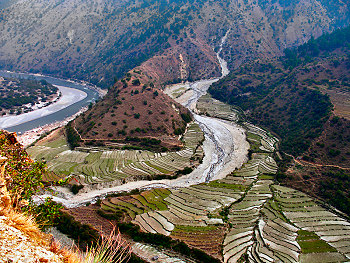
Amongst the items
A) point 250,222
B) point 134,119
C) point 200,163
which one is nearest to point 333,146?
point 200,163

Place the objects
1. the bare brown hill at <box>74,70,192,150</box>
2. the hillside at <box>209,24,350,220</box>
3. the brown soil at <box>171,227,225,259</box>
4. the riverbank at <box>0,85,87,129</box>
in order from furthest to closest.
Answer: the riverbank at <box>0,85,87,129</box>, the bare brown hill at <box>74,70,192,150</box>, the hillside at <box>209,24,350,220</box>, the brown soil at <box>171,227,225,259</box>

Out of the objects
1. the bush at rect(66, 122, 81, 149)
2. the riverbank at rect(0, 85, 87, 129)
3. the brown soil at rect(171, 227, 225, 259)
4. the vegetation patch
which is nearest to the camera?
the brown soil at rect(171, 227, 225, 259)

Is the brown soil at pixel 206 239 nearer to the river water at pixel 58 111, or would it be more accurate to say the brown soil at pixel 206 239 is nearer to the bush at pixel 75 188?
the bush at pixel 75 188

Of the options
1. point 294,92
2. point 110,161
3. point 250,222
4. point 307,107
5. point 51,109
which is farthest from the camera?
point 51,109

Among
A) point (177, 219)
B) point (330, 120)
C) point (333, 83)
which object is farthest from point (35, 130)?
point (333, 83)

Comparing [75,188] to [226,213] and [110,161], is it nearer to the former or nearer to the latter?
[110,161]

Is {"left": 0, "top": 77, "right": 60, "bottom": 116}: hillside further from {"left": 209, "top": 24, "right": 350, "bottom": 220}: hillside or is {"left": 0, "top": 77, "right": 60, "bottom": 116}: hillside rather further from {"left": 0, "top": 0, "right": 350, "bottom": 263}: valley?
{"left": 209, "top": 24, "right": 350, "bottom": 220}: hillside

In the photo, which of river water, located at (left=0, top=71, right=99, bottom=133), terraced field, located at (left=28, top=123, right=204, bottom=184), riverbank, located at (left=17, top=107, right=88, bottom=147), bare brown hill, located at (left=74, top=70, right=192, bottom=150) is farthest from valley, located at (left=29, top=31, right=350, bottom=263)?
river water, located at (left=0, top=71, right=99, bottom=133)
